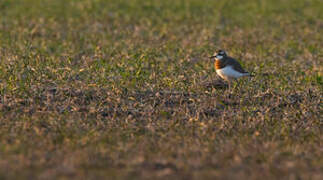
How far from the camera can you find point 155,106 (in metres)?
9.41

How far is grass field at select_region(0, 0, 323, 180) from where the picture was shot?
A: 6836 mm

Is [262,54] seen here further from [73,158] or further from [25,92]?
[73,158]

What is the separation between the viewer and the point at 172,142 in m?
7.79

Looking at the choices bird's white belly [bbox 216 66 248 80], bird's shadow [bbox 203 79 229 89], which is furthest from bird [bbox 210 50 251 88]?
bird's shadow [bbox 203 79 229 89]

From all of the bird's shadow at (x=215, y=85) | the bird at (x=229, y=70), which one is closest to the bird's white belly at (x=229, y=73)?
the bird at (x=229, y=70)

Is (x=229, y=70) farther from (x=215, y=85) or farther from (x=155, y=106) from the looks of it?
(x=155, y=106)

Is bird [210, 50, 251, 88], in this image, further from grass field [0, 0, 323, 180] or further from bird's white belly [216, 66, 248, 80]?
grass field [0, 0, 323, 180]

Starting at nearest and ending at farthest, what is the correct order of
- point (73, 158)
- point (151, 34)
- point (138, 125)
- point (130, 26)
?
1. point (73, 158)
2. point (138, 125)
3. point (151, 34)
4. point (130, 26)

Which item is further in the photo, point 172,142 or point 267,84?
point 267,84

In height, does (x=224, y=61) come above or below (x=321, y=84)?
above

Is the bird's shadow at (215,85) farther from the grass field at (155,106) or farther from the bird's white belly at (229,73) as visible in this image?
the bird's white belly at (229,73)

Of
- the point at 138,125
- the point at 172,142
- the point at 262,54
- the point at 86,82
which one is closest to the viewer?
the point at 172,142

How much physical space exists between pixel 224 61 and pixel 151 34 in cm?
590

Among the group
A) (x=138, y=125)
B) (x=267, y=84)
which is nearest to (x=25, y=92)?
(x=138, y=125)
